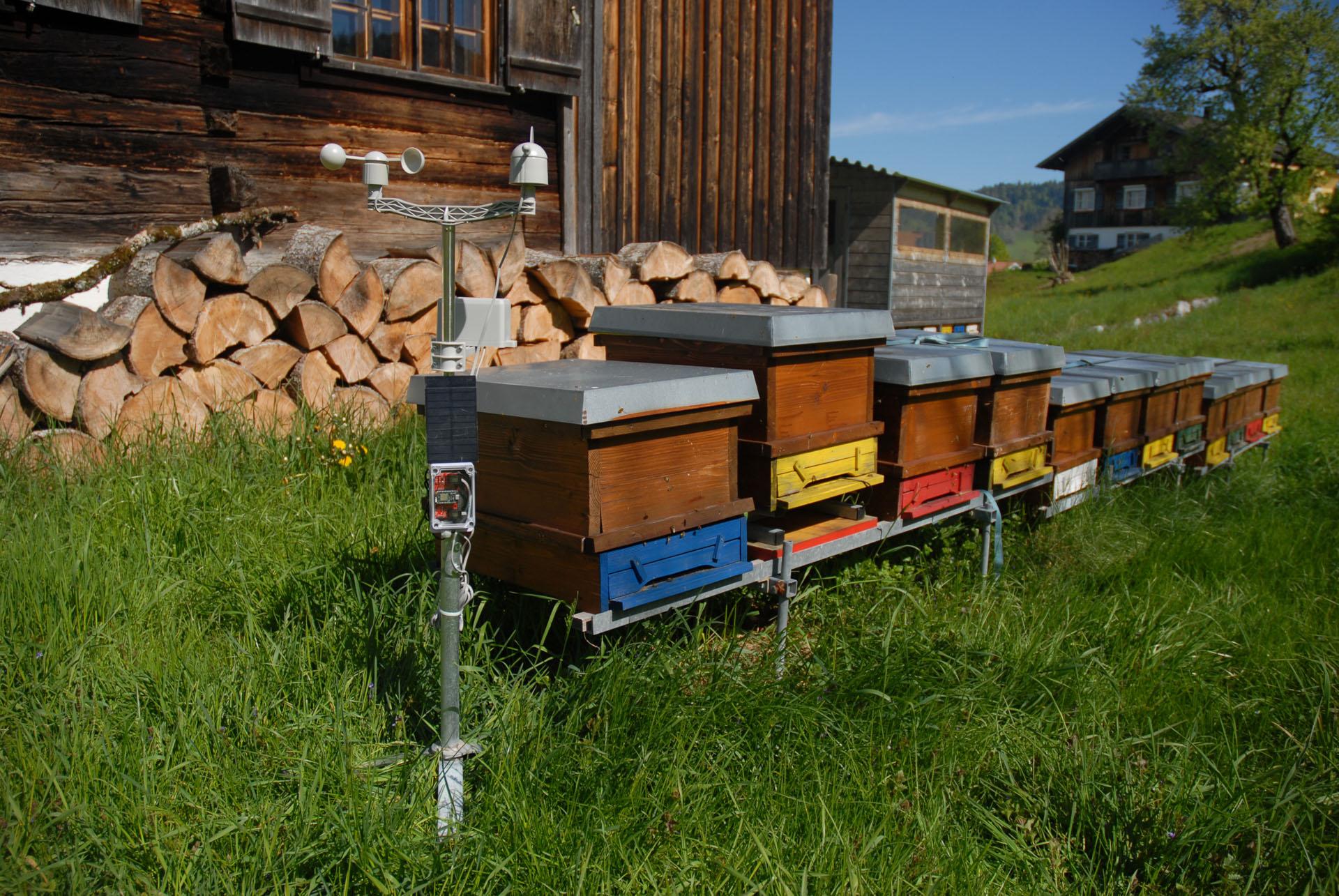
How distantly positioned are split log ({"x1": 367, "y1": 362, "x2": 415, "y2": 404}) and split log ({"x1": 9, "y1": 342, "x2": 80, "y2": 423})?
1.62m

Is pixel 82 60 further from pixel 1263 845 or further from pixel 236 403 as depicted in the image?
pixel 1263 845

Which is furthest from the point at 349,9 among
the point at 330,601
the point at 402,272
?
the point at 330,601

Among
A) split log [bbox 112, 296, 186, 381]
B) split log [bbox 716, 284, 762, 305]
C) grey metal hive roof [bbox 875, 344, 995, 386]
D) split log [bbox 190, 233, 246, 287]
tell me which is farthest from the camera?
split log [bbox 716, 284, 762, 305]

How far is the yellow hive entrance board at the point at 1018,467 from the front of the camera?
458 centimetres

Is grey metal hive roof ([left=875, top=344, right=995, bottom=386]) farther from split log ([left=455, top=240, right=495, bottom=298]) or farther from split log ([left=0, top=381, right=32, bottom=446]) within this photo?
split log ([left=0, top=381, right=32, bottom=446])

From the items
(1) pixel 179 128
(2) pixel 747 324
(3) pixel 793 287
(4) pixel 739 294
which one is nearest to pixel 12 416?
(1) pixel 179 128

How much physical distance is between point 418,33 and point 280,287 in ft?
9.42

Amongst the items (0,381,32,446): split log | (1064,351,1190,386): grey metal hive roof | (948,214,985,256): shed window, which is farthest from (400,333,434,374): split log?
(948,214,985,256): shed window

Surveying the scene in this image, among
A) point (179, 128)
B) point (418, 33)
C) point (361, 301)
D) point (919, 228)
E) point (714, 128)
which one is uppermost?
point (418, 33)

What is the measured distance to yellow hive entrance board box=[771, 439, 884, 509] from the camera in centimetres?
354

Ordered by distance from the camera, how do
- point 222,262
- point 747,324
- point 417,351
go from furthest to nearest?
point 417,351, point 222,262, point 747,324

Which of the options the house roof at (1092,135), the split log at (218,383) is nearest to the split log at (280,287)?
the split log at (218,383)

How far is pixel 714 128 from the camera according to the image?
9031 millimetres

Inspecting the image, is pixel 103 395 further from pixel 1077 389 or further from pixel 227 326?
pixel 1077 389
